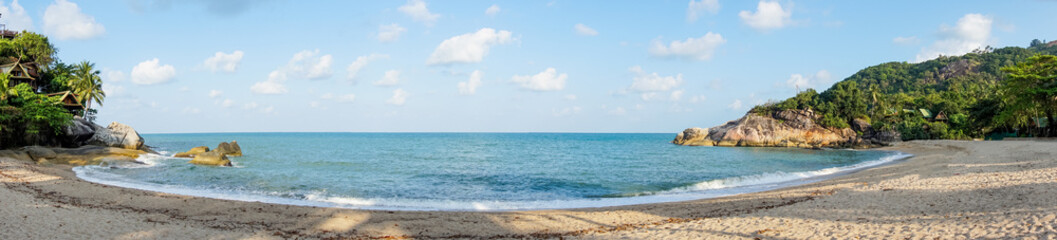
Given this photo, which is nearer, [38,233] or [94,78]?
[38,233]

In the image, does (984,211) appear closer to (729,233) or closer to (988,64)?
(729,233)

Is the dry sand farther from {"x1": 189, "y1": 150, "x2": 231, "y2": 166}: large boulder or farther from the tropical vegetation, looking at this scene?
the tropical vegetation

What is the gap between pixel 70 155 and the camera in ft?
113

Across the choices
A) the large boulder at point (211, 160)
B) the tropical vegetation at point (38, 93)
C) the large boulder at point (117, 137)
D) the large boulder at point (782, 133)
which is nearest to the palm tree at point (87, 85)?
the tropical vegetation at point (38, 93)

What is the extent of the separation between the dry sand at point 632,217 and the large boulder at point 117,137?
31543 mm

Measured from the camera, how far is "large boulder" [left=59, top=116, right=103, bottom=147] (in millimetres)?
42031

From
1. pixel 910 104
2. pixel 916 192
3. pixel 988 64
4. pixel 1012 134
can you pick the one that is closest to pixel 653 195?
pixel 916 192

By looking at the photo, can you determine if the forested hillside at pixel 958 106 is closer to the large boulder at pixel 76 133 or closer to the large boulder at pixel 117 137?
the large boulder at pixel 117 137

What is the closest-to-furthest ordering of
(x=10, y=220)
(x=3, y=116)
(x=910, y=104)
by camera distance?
(x=10, y=220)
(x=3, y=116)
(x=910, y=104)

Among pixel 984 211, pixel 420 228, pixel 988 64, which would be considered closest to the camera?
pixel 984 211

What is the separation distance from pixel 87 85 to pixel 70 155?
37510 millimetres

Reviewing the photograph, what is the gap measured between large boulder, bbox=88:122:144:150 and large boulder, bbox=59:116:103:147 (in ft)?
1.76

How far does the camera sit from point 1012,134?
67.2 m

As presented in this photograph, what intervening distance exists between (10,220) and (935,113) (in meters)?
120
